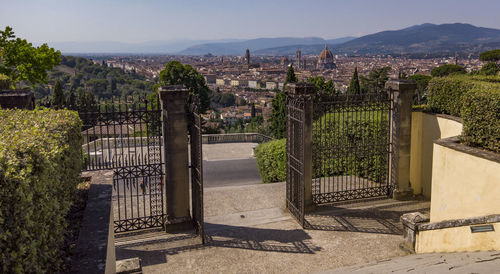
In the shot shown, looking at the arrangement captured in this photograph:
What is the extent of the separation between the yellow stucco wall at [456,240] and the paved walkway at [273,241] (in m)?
0.54

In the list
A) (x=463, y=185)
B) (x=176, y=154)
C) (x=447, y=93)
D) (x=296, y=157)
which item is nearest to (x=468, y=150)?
(x=463, y=185)

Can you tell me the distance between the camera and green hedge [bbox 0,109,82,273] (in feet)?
6.68

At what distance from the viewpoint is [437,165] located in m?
6.52

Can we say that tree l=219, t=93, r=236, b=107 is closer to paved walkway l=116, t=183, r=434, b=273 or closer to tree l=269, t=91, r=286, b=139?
tree l=269, t=91, r=286, b=139

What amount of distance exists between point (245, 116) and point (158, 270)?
3016 inches

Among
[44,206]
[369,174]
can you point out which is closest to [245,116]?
[369,174]

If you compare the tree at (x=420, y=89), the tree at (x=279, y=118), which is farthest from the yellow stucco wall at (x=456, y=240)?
the tree at (x=279, y=118)

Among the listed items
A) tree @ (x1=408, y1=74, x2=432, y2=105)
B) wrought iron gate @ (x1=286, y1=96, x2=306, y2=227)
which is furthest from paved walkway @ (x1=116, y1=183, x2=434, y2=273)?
tree @ (x1=408, y1=74, x2=432, y2=105)

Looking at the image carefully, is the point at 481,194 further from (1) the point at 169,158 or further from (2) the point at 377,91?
(1) the point at 169,158

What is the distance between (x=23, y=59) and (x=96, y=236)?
13386 millimetres

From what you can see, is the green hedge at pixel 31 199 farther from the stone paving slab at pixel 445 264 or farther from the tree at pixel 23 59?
the tree at pixel 23 59

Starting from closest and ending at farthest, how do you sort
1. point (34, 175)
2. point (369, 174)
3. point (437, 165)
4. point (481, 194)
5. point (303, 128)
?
point (34, 175)
point (481, 194)
point (437, 165)
point (303, 128)
point (369, 174)

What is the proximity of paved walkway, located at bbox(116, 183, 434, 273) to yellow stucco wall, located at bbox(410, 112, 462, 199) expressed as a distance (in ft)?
1.58

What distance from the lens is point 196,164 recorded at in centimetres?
666
